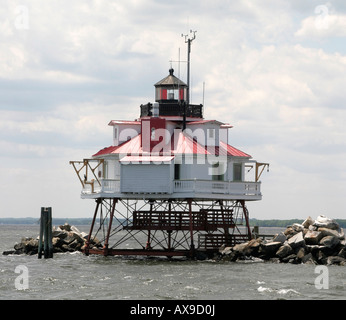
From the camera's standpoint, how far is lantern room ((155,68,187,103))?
6588 centimetres

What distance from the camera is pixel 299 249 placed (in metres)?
58.9

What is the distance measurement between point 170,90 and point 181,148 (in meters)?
5.70

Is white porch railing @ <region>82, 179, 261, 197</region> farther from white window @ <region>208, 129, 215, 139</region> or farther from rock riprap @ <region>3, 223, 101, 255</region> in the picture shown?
rock riprap @ <region>3, 223, 101, 255</region>

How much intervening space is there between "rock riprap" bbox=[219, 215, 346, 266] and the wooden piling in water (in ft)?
37.8

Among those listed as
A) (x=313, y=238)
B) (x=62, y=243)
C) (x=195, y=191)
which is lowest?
(x=62, y=243)

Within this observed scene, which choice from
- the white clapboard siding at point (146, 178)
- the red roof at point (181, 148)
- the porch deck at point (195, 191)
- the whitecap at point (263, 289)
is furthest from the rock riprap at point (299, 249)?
the whitecap at point (263, 289)

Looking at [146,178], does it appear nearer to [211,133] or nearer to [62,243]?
[211,133]

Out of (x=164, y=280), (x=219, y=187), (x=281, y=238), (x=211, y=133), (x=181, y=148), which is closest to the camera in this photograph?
(x=164, y=280)

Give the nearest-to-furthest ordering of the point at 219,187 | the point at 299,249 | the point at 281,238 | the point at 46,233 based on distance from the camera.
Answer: the point at 299,249 → the point at 281,238 → the point at 219,187 → the point at 46,233

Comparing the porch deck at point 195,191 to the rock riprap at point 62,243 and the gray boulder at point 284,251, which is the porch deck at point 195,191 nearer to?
the gray boulder at point 284,251

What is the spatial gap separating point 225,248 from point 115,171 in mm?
8460

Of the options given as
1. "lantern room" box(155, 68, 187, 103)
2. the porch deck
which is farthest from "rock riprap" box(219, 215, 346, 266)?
"lantern room" box(155, 68, 187, 103)

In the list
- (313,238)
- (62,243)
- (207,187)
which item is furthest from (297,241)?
(62,243)

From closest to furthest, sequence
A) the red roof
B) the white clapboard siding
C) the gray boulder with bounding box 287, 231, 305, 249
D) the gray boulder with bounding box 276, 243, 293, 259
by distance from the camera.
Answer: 1. the gray boulder with bounding box 276, 243, 293, 259
2. the gray boulder with bounding box 287, 231, 305, 249
3. the white clapboard siding
4. the red roof
